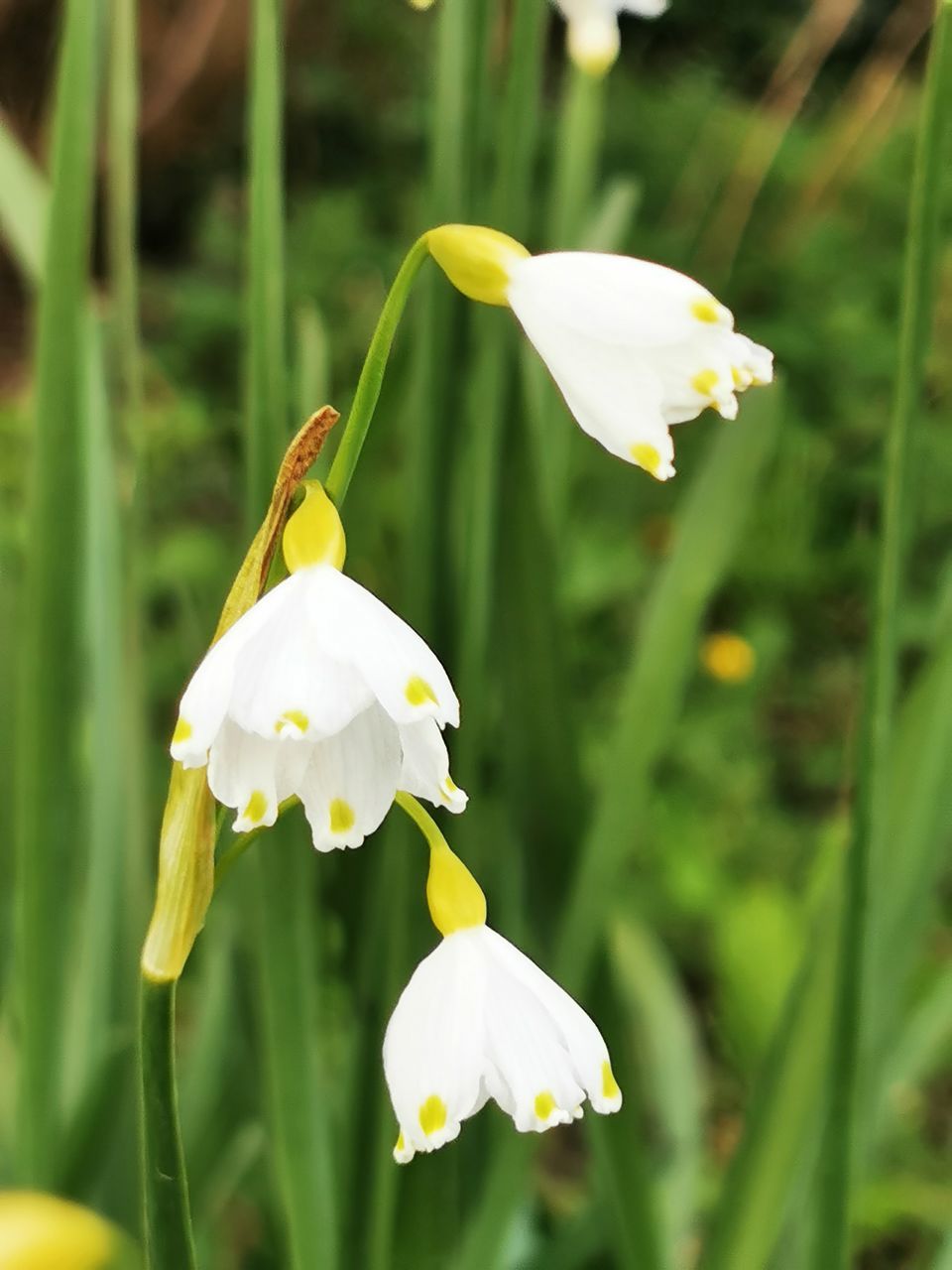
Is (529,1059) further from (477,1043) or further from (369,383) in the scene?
(369,383)

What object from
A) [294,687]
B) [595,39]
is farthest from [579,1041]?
[595,39]

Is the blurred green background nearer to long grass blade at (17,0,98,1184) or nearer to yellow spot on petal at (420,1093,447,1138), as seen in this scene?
long grass blade at (17,0,98,1184)

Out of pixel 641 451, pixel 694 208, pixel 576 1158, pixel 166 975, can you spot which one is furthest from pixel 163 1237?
pixel 694 208

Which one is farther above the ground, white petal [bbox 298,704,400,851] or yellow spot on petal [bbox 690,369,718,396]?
yellow spot on petal [bbox 690,369,718,396]

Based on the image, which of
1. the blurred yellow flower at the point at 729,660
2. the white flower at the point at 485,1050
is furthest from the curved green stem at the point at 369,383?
the blurred yellow flower at the point at 729,660

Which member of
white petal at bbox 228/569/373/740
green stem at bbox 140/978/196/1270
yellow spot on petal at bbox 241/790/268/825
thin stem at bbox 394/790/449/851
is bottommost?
green stem at bbox 140/978/196/1270

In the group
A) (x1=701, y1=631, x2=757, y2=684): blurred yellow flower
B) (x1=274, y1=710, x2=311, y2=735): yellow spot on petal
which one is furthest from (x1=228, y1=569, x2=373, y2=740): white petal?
(x1=701, y1=631, x2=757, y2=684): blurred yellow flower

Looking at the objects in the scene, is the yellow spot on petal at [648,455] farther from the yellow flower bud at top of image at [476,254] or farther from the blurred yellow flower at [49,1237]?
the blurred yellow flower at [49,1237]

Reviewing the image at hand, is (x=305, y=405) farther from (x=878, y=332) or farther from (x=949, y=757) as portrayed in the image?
(x=878, y=332)
